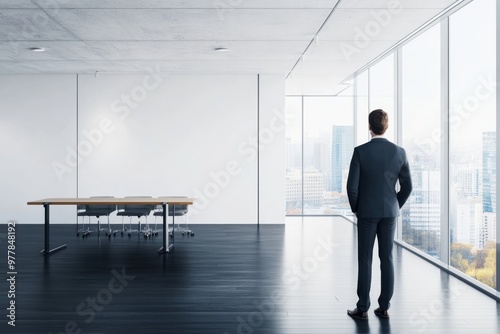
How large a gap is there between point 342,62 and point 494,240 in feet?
14.6

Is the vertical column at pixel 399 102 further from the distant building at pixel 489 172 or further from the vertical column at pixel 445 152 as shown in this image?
the distant building at pixel 489 172

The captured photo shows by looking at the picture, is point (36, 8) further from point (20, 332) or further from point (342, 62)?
point (342, 62)

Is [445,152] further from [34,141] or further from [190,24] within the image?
[34,141]

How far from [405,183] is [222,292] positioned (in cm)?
191

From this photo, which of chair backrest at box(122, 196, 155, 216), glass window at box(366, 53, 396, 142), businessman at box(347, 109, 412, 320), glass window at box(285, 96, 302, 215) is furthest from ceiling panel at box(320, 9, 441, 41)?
glass window at box(285, 96, 302, 215)

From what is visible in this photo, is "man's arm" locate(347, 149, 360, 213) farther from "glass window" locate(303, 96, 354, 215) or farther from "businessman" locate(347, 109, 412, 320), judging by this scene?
"glass window" locate(303, 96, 354, 215)

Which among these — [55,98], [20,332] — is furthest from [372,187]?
[55,98]

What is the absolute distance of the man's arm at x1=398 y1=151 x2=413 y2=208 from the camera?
11.0 feet

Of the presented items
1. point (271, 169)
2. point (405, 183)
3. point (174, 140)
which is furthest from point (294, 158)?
point (405, 183)

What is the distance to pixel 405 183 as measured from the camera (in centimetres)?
340

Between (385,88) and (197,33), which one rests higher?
(197,33)

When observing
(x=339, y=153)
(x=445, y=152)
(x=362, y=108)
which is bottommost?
(x=445, y=152)

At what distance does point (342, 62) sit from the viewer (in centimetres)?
775

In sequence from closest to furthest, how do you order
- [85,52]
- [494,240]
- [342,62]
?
1. [494,240]
2. [85,52]
3. [342,62]
